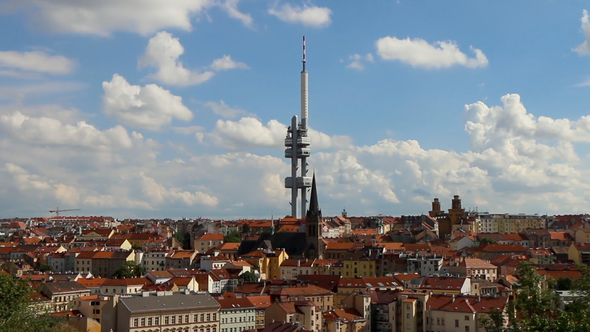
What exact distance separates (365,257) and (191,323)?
4240cm

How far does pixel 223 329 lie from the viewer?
221ft

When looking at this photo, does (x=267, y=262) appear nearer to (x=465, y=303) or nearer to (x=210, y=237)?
(x=210, y=237)

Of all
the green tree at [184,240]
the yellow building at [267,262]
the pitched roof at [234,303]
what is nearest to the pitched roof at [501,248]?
the yellow building at [267,262]

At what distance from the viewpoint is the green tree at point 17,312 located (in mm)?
36719

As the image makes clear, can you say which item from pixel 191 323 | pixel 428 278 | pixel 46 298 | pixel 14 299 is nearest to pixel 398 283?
pixel 428 278

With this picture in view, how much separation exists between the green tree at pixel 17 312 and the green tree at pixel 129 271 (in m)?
61.6

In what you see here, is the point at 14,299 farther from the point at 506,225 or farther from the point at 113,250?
the point at 506,225

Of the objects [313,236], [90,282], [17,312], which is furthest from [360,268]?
[17,312]

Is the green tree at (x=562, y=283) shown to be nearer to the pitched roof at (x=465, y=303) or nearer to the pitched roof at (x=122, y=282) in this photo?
the pitched roof at (x=465, y=303)

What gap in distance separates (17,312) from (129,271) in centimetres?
6694

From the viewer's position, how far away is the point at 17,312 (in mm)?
37500

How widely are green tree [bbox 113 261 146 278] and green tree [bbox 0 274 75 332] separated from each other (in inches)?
2426

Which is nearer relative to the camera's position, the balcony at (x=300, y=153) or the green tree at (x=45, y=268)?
A: the green tree at (x=45, y=268)

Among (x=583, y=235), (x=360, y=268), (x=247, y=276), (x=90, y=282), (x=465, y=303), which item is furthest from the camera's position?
(x=583, y=235)
